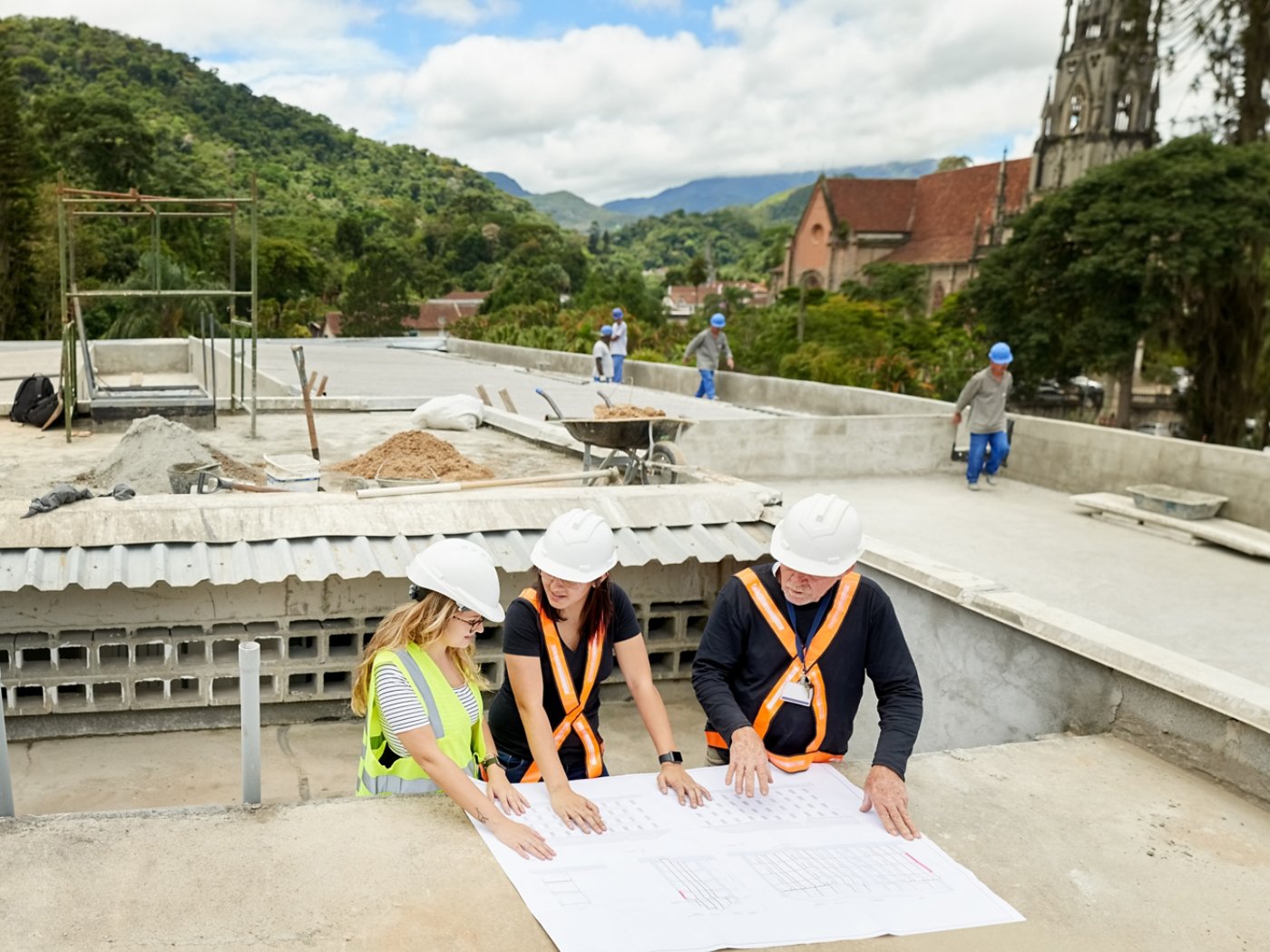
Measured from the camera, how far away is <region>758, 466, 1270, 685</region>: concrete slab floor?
301 inches

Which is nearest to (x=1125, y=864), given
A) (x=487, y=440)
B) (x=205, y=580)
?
(x=205, y=580)

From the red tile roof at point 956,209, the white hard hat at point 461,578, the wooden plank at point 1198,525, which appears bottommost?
the wooden plank at point 1198,525

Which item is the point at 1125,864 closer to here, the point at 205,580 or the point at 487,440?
the point at 205,580

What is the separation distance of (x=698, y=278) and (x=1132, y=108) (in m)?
55.7

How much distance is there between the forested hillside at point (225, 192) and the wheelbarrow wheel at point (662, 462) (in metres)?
6.41

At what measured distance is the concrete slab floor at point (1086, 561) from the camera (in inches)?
301

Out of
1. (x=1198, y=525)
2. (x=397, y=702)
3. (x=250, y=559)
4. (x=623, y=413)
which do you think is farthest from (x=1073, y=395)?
(x=397, y=702)

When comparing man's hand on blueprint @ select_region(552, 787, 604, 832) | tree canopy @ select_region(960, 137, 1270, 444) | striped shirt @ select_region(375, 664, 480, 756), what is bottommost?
man's hand on blueprint @ select_region(552, 787, 604, 832)

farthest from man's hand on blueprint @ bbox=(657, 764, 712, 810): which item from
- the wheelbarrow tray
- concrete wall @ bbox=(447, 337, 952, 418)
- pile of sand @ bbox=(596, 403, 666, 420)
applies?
concrete wall @ bbox=(447, 337, 952, 418)

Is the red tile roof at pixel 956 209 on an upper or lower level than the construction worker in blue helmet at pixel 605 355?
upper

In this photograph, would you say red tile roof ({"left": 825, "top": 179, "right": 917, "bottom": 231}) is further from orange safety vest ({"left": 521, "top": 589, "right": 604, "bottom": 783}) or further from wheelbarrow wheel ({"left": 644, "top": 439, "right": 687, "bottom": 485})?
orange safety vest ({"left": 521, "top": 589, "right": 604, "bottom": 783})

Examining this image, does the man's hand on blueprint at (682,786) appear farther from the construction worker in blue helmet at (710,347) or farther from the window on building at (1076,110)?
the window on building at (1076,110)

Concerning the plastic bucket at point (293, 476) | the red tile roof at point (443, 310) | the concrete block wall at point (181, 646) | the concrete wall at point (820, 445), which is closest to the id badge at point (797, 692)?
the concrete block wall at point (181, 646)

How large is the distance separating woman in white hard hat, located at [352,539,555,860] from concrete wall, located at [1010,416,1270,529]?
9.79 m
